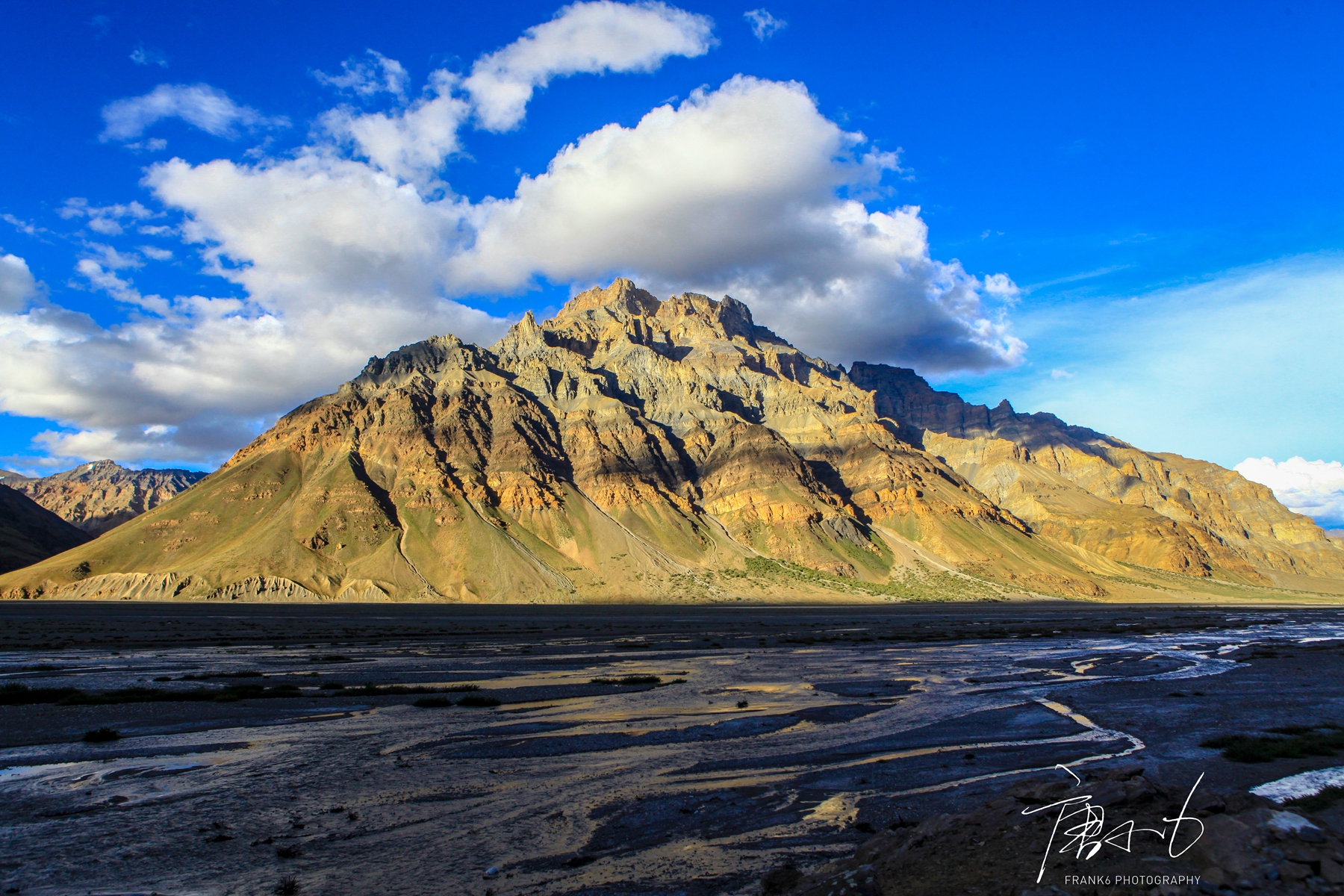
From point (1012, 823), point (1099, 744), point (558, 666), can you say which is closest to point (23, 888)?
point (1012, 823)

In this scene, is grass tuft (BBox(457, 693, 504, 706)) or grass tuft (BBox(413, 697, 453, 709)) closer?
grass tuft (BBox(413, 697, 453, 709))

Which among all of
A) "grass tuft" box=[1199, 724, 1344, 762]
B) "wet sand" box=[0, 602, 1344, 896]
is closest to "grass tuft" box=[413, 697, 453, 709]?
"wet sand" box=[0, 602, 1344, 896]

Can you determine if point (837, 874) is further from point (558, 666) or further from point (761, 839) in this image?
point (558, 666)

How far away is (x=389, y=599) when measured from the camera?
175750mm

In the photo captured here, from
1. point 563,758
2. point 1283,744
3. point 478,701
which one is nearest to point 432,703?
point 478,701

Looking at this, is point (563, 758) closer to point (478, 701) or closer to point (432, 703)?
point (478, 701)

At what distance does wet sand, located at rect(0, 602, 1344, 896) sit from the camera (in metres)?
12.5

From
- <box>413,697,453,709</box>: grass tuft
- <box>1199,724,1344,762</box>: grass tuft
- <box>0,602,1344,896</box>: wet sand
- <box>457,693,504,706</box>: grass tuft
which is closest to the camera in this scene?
<box>0,602,1344,896</box>: wet sand

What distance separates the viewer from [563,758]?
20828mm

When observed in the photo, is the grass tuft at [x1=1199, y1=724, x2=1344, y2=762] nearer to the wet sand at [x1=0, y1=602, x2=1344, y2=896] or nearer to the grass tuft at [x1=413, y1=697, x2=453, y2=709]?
the wet sand at [x1=0, y1=602, x2=1344, y2=896]

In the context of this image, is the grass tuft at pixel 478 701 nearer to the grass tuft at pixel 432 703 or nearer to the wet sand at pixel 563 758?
the grass tuft at pixel 432 703

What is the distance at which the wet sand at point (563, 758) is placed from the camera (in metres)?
12.5

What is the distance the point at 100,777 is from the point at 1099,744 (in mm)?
27769

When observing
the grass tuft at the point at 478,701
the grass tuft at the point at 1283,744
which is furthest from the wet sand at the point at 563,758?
the grass tuft at the point at 1283,744
